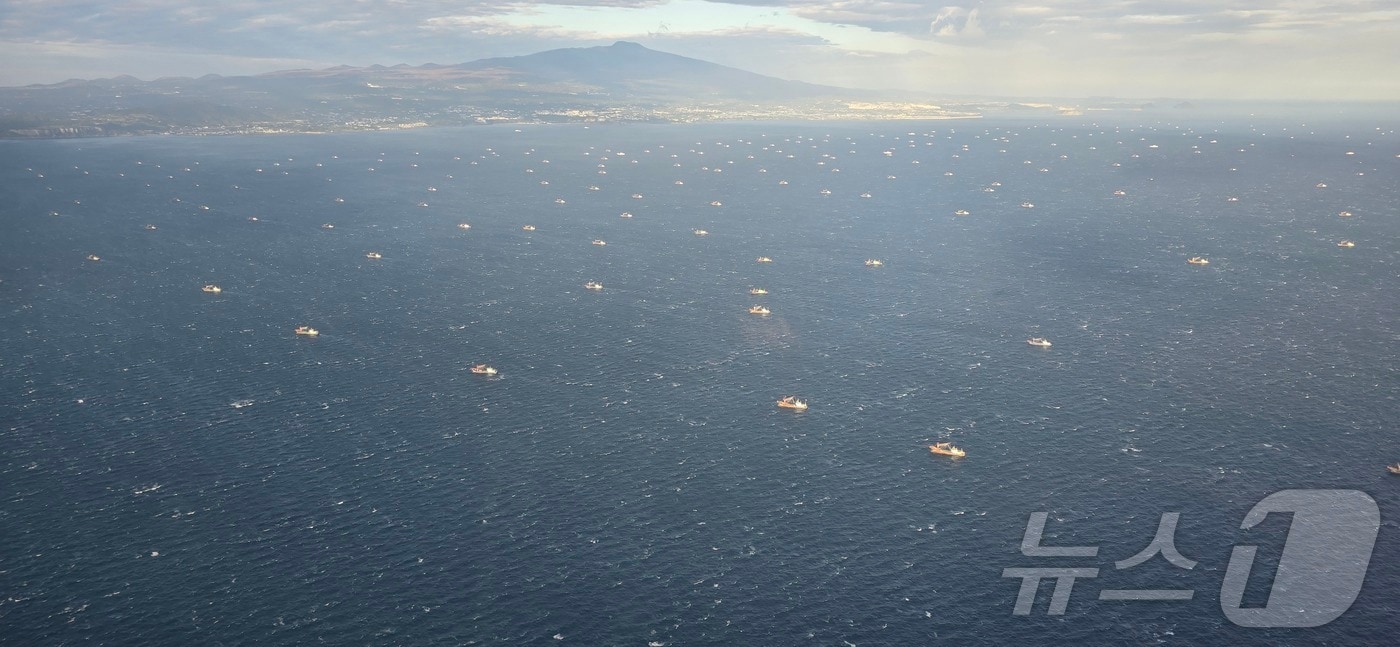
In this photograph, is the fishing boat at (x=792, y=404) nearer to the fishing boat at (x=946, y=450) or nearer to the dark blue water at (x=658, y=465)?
the dark blue water at (x=658, y=465)

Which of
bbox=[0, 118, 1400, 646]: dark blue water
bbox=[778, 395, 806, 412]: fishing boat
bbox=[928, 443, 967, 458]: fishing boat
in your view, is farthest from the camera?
bbox=[778, 395, 806, 412]: fishing boat

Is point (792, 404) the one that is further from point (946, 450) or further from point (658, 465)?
point (658, 465)

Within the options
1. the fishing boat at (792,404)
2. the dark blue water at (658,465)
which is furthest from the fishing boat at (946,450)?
the fishing boat at (792,404)

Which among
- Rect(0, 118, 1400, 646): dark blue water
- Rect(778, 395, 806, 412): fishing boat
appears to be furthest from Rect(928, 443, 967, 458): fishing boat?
Rect(778, 395, 806, 412): fishing boat

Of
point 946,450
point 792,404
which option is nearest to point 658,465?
point 792,404

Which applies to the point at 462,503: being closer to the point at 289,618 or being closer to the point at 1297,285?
the point at 289,618

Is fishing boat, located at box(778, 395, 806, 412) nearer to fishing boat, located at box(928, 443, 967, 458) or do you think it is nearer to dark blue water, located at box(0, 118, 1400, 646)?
dark blue water, located at box(0, 118, 1400, 646)

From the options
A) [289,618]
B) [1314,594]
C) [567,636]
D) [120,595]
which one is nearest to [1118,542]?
[1314,594]

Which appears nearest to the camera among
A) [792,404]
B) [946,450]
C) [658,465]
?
[658,465]
